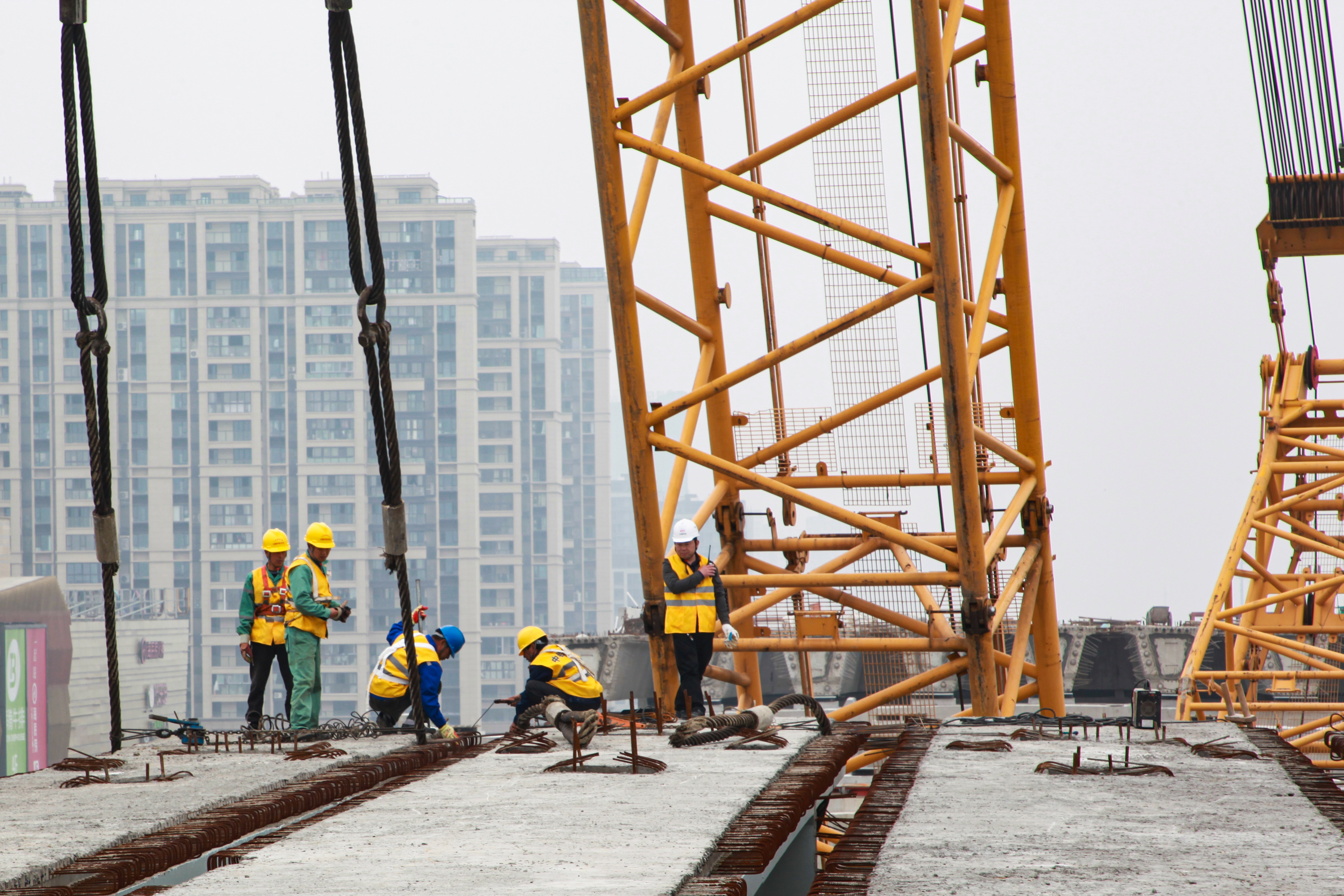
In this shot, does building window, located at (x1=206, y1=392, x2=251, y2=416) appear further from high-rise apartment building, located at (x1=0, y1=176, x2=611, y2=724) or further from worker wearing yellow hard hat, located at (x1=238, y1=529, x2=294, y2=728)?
worker wearing yellow hard hat, located at (x1=238, y1=529, x2=294, y2=728)

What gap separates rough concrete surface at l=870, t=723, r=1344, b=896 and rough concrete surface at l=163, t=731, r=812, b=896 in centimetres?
60

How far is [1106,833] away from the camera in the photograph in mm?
4246

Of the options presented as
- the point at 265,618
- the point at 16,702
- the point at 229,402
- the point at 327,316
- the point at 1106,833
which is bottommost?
the point at 16,702

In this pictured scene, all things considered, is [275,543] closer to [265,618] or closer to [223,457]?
[265,618]

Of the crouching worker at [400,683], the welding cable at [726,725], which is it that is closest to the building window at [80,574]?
the crouching worker at [400,683]

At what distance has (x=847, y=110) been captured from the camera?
1102 centimetres

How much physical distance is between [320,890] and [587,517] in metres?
146

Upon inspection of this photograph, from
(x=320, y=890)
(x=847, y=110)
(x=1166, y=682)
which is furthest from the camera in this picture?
(x=1166, y=682)

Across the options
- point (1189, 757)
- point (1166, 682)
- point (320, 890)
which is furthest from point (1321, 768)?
point (1166, 682)

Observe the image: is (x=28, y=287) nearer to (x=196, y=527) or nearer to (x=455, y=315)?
(x=196, y=527)

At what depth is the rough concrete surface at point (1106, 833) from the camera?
3.57 metres

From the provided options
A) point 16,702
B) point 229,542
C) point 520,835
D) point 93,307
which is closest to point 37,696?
point 16,702

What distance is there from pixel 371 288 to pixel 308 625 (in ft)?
18.2

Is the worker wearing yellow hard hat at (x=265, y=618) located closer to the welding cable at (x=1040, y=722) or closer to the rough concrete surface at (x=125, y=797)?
the rough concrete surface at (x=125, y=797)
